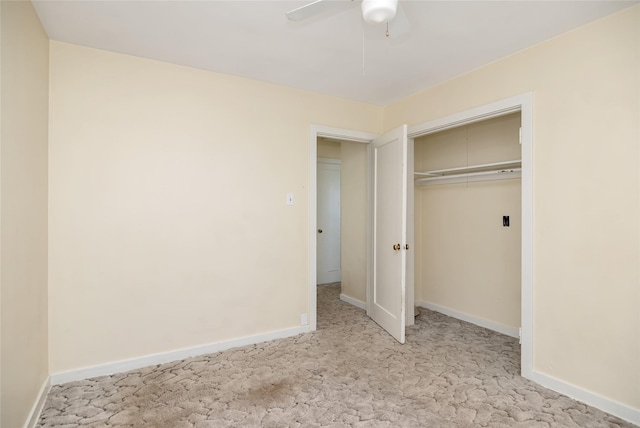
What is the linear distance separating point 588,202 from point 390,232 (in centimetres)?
162

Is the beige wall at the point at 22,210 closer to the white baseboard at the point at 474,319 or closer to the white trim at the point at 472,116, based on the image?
the white trim at the point at 472,116

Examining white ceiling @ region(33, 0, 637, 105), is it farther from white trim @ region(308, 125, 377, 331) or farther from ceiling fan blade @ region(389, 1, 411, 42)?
white trim @ region(308, 125, 377, 331)

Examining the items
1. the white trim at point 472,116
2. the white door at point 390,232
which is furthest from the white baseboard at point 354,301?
the white trim at point 472,116

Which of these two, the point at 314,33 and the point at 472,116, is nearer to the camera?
the point at 314,33

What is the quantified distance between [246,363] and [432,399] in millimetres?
1464

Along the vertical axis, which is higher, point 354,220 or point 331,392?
point 354,220

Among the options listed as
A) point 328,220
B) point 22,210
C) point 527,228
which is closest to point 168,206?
point 22,210

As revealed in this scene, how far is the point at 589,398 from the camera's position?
212cm

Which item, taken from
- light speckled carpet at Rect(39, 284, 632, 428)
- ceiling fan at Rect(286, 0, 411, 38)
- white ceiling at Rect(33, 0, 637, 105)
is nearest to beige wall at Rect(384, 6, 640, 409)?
white ceiling at Rect(33, 0, 637, 105)

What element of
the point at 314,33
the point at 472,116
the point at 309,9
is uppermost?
the point at 314,33

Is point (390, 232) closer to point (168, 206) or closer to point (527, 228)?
point (527, 228)

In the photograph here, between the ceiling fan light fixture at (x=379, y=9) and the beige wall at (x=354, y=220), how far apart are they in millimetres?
2677

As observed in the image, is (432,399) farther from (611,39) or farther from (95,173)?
(95,173)

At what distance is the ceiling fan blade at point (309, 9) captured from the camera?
4.97ft
